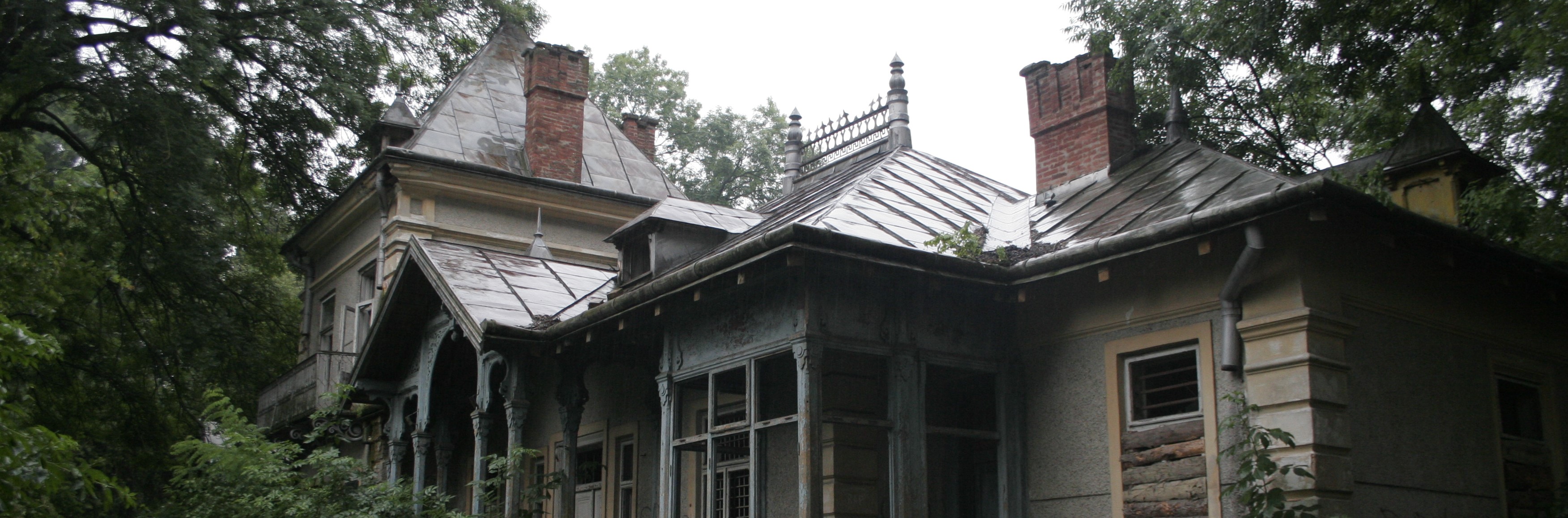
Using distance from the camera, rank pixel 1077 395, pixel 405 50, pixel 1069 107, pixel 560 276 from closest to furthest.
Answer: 1. pixel 1077 395
2. pixel 1069 107
3. pixel 560 276
4. pixel 405 50

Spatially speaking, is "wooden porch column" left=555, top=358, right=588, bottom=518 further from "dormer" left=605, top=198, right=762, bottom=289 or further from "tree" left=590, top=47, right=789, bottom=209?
"tree" left=590, top=47, right=789, bottom=209

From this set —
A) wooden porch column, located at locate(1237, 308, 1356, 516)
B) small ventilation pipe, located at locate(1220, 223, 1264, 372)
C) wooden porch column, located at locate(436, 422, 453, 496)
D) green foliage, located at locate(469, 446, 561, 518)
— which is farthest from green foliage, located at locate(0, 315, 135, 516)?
wooden porch column, located at locate(1237, 308, 1356, 516)

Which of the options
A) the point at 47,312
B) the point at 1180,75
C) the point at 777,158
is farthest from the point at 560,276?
the point at 777,158

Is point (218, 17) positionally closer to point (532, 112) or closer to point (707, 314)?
point (532, 112)

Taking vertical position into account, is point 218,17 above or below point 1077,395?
above

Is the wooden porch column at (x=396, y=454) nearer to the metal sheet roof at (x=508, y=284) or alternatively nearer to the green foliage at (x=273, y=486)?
the green foliage at (x=273, y=486)

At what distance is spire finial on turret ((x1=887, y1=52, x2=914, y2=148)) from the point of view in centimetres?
1568

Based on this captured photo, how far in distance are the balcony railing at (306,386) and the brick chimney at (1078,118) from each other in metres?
10.7

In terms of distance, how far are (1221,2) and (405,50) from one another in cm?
1299

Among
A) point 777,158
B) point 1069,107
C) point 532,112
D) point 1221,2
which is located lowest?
point 1069,107

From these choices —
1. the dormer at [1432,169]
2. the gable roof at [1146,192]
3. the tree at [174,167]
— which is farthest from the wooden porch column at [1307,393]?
the tree at [174,167]

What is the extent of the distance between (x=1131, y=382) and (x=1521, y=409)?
4019 mm

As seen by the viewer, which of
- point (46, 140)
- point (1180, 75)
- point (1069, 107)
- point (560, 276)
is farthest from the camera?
point (46, 140)

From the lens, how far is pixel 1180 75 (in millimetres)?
17281
